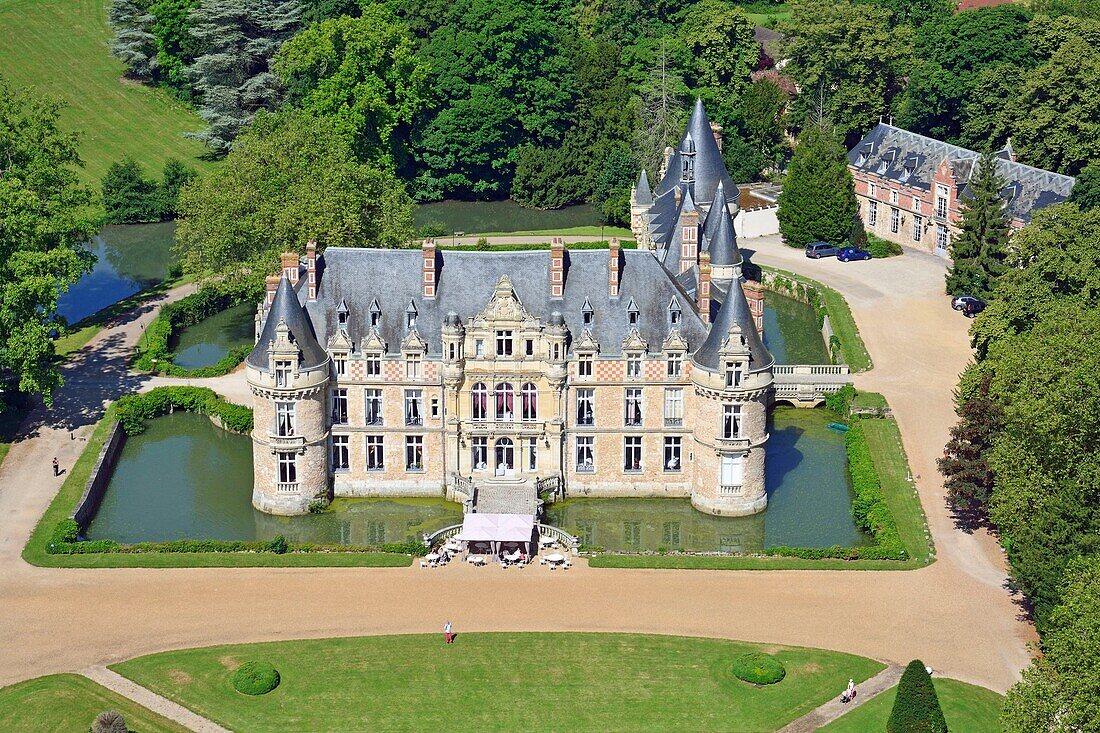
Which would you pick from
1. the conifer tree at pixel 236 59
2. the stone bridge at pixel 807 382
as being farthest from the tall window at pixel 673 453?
the conifer tree at pixel 236 59

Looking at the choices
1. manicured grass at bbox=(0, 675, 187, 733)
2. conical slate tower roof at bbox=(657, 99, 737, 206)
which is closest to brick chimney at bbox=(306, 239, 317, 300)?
manicured grass at bbox=(0, 675, 187, 733)

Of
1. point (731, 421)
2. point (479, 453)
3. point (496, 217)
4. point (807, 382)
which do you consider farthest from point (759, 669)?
point (496, 217)

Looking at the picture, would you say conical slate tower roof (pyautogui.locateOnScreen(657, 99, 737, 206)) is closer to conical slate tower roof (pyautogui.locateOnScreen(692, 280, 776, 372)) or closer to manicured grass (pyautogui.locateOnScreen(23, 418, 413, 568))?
conical slate tower roof (pyautogui.locateOnScreen(692, 280, 776, 372))

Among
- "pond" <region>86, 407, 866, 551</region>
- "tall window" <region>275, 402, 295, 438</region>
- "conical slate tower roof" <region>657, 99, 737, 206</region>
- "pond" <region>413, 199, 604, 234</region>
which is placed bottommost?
"pond" <region>86, 407, 866, 551</region>

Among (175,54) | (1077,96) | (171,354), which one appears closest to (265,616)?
(171,354)

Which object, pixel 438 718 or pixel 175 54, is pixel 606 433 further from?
pixel 175 54

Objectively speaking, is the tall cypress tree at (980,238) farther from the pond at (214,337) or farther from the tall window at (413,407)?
the pond at (214,337)

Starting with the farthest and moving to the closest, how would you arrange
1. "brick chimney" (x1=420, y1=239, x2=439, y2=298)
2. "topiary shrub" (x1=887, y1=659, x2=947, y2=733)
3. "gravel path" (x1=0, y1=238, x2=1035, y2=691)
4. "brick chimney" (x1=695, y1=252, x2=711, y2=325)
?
"brick chimney" (x1=695, y1=252, x2=711, y2=325) < "brick chimney" (x1=420, y1=239, x2=439, y2=298) < "gravel path" (x1=0, y1=238, x2=1035, y2=691) < "topiary shrub" (x1=887, y1=659, x2=947, y2=733)
